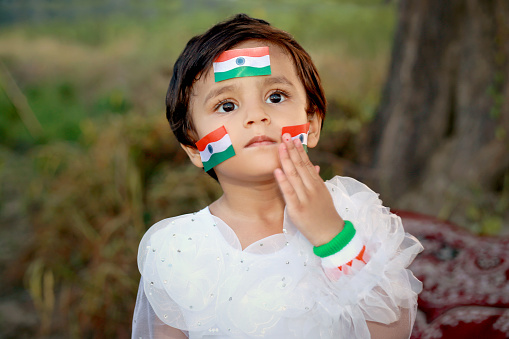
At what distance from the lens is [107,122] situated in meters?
3.79

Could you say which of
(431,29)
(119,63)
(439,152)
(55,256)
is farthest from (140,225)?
(431,29)

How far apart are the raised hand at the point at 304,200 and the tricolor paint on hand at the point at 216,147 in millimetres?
160

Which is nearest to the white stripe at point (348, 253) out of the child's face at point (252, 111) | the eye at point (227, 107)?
the child's face at point (252, 111)

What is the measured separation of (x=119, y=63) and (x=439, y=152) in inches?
115

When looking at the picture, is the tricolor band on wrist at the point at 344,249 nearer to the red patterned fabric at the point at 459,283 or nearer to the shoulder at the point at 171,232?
the shoulder at the point at 171,232

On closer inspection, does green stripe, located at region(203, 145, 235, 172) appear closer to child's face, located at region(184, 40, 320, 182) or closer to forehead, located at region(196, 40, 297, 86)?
child's face, located at region(184, 40, 320, 182)

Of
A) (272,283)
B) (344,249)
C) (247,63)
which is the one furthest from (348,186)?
(247,63)

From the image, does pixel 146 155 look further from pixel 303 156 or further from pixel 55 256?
pixel 303 156

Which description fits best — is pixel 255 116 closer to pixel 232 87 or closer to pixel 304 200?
pixel 232 87

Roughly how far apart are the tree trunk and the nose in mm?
2436

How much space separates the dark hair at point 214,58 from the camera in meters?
1.49

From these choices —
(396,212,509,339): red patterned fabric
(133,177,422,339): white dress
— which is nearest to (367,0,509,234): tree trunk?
(396,212,509,339): red patterned fabric

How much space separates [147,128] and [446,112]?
7.61 ft

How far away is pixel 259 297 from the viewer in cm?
140
